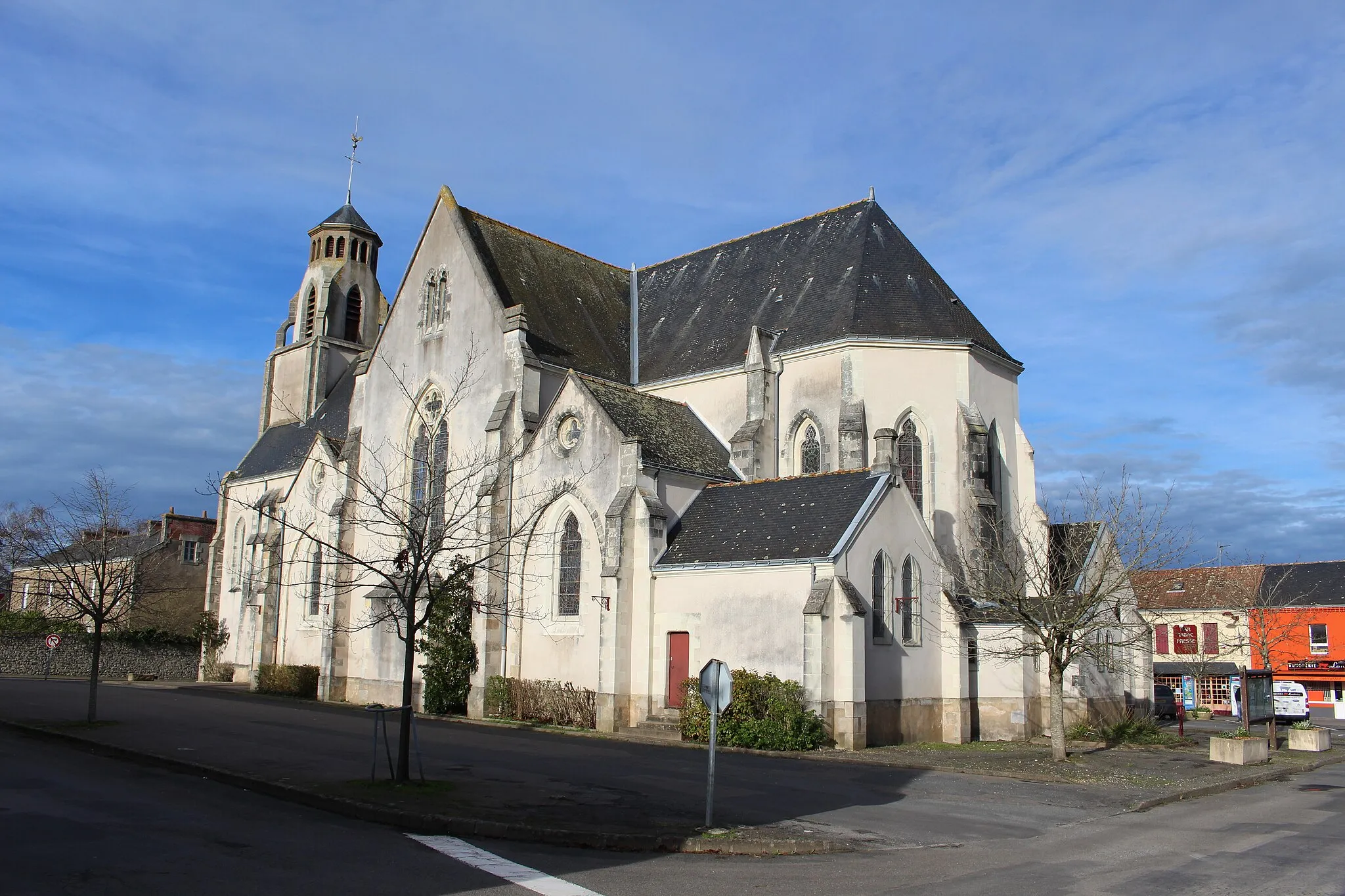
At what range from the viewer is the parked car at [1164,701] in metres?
37.0

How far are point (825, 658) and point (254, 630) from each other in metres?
27.4

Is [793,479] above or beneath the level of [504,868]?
above

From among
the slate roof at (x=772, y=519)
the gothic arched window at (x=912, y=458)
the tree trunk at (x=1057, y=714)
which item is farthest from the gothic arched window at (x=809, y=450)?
the tree trunk at (x=1057, y=714)

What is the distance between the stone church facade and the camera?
923 inches

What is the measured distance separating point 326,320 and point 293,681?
62.0 ft

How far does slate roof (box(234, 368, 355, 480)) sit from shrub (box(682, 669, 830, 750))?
942 inches

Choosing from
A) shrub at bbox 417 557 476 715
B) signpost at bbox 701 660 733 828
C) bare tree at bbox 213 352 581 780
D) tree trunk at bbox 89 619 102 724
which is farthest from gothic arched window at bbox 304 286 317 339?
signpost at bbox 701 660 733 828

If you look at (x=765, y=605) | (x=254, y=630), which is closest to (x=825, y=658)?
(x=765, y=605)

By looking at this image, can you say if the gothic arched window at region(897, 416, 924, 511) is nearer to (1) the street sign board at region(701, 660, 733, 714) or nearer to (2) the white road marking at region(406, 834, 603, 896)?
(1) the street sign board at region(701, 660, 733, 714)

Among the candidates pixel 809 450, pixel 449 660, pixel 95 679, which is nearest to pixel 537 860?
pixel 95 679

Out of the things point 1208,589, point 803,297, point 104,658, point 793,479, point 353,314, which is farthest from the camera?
point 353,314

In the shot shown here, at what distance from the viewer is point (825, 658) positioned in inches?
850

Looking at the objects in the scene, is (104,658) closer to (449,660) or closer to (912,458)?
(449,660)

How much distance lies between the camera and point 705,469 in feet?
90.7
